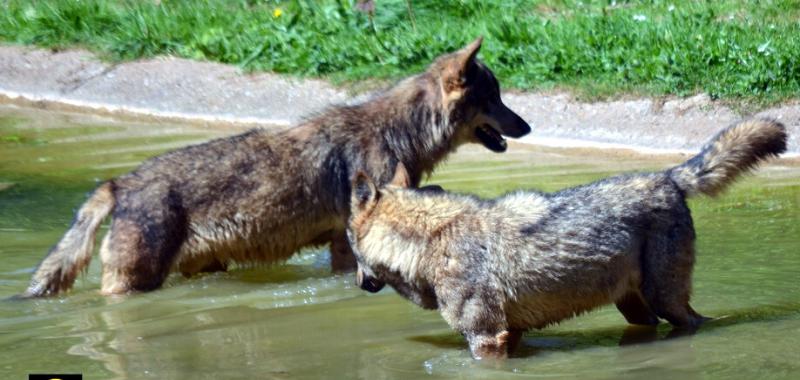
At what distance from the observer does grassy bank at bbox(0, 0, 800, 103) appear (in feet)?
41.4

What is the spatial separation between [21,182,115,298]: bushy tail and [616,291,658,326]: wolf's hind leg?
3.11 metres

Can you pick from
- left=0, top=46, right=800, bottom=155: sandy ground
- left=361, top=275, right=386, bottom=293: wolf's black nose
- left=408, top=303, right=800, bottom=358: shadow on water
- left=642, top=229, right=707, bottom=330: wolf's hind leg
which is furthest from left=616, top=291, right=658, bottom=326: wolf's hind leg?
left=0, top=46, right=800, bottom=155: sandy ground

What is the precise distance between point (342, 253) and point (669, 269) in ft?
9.09

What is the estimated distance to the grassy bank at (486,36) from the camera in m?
12.6

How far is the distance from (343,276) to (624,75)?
195 inches

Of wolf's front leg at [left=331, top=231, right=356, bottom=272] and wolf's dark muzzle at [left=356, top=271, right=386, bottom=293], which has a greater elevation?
wolf's dark muzzle at [left=356, top=271, right=386, bottom=293]

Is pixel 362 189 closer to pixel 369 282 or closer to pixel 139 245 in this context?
pixel 369 282

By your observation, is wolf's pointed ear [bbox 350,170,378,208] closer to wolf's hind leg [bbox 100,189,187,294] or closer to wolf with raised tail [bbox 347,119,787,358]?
wolf with raised tail [bbox 347,119,787,358]

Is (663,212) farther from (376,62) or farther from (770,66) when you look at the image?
(376,62)

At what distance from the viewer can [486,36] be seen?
14438 mm

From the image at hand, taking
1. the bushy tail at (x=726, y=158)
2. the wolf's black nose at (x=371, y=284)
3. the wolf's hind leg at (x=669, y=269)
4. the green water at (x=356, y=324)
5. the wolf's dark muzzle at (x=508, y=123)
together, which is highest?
the bushy tail at (x=726, y=158)

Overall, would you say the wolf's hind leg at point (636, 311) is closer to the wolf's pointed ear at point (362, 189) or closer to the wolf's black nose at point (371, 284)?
the wolf's black nose at point (371, 284)

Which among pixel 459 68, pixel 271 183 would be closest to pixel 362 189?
pixel 271 183

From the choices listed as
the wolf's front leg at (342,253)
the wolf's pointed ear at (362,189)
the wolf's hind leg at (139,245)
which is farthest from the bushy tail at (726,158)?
the wolf's hind leg at (139,245)
